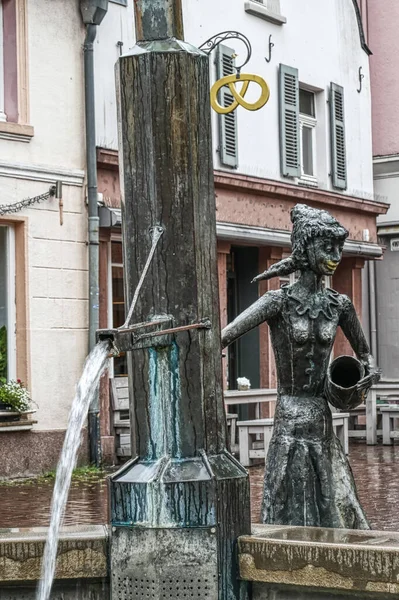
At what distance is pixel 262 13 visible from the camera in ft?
70.5

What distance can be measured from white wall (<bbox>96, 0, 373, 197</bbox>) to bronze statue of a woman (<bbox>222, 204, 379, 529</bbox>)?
11.7 metres

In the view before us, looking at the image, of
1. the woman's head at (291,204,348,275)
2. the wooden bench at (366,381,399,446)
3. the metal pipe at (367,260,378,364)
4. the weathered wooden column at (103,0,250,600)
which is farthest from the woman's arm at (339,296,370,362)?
the metal pipe at (367,260,378,364)

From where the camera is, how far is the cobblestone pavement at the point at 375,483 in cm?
1175

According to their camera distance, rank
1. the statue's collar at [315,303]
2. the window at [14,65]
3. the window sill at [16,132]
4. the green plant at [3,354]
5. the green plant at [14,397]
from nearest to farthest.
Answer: the statue's collar at [315,303], the green plant at [14,397], the window sill at [16,132], the green plant at [3,354], the window at [14,65]

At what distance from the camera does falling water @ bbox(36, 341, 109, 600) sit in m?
4.82

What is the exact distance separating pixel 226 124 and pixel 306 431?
1432 cm

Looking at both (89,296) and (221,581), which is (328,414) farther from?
(89,296)

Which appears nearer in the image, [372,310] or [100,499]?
[100,499]

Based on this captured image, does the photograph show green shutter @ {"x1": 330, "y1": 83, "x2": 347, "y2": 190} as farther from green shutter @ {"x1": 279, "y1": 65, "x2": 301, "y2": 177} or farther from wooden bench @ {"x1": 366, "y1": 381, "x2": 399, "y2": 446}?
wooden bench @ {"x1": 366, "y1": 381, "x2": 399, "y2": 446}

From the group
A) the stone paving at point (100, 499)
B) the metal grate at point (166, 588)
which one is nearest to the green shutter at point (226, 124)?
the stone paving at point (100, 499)

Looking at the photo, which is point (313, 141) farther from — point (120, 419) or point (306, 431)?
point (306, 431)

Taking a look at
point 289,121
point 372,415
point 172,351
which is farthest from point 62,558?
point 289,121

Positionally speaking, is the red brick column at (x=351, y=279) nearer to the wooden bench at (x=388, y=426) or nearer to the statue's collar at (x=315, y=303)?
the wooden bench at (x=388, y=426)

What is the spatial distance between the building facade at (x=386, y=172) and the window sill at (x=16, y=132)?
1014 cm
